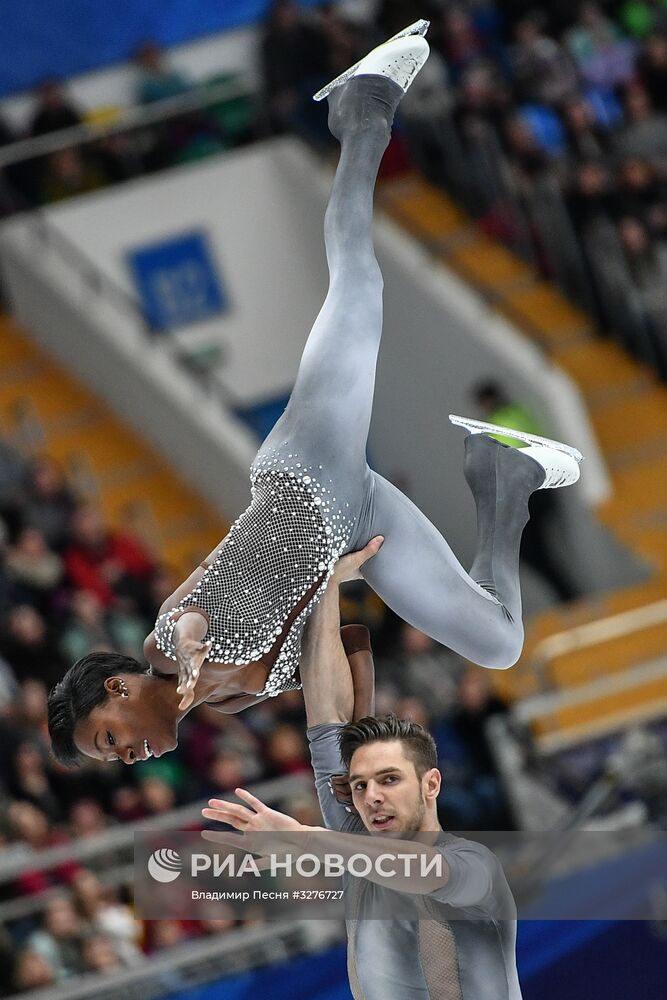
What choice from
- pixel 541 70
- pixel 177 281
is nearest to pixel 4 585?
pixel 177 281

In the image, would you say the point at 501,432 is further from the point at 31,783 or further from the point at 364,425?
the point at 31,783

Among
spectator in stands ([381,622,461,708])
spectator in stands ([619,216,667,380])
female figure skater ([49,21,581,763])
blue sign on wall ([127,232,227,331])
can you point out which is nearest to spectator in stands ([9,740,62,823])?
spectator in stands ([381,622,461,708])

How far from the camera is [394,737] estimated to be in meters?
3.94

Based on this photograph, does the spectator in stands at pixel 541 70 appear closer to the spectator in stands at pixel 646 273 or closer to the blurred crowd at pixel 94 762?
the spectator in stands at pixel 646 273

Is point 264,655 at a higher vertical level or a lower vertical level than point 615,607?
higher

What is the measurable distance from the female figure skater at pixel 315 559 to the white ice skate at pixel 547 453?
1.04 ft

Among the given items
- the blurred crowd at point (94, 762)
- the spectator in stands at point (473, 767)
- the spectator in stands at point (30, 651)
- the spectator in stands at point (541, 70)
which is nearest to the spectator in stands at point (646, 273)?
the spectator in stands at point (541, 70)

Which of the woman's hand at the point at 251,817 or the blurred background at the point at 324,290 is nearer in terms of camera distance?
the woman's hand at the point at 251,817

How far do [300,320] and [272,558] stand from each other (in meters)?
7.99

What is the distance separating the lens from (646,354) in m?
11.0

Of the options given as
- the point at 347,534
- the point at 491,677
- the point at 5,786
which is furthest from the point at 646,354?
the point at 347,534

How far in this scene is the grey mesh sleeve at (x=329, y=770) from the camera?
4.17 m

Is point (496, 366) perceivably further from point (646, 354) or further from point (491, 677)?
point (491, 677)

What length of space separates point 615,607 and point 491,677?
809 mm
